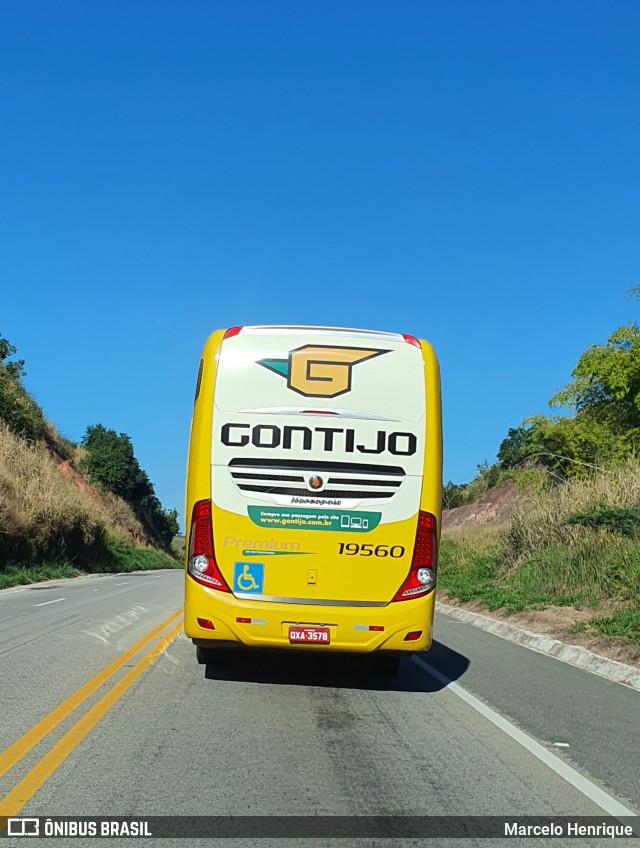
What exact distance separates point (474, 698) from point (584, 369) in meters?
27.1

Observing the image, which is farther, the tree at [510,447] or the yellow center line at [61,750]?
the tree at [510,447]

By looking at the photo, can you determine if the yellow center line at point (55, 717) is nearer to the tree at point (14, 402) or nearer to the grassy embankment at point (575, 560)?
the grassy embankment at point (575, 560)

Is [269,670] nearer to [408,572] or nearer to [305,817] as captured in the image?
[408,572]

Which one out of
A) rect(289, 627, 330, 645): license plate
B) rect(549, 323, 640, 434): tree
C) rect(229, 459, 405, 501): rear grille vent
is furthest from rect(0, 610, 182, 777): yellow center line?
rect(549, 323, 640, 434): tree

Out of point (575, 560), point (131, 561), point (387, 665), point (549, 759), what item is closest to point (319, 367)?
point (387, 665)

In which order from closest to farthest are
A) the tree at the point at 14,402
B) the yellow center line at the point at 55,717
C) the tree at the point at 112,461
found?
the yellow center line at the point at 55,717
the tree at the point at 14,402
the tree at the point at 112,461

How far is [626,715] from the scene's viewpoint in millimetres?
8289

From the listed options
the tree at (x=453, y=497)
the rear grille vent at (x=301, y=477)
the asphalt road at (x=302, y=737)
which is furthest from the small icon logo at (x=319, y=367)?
the tree at (x=453, y=497)

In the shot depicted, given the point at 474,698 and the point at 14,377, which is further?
the point at 14,377

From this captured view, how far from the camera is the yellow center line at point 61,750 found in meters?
5.07

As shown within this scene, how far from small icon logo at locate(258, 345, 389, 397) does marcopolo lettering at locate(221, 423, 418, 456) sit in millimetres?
388

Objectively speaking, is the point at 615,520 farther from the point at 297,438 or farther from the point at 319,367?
the point at 297,438

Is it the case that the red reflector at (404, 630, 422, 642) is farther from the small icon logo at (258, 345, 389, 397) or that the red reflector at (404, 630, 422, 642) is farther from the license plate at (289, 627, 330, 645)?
the small icon logo at (258, 345, 389, 397)

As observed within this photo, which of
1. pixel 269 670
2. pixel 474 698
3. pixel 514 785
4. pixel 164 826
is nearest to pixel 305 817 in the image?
pixel 164 826
